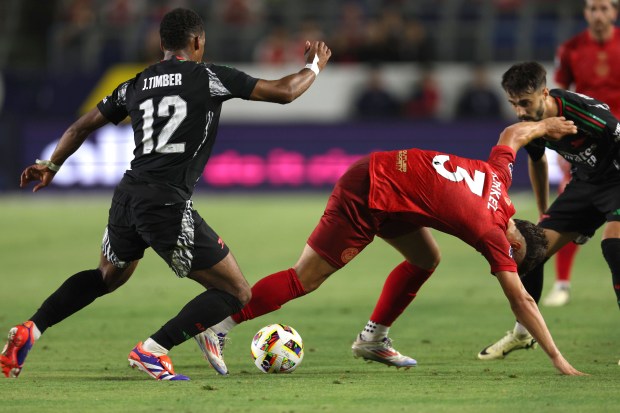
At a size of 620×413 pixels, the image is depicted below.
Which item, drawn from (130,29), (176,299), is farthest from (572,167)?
(130,29)

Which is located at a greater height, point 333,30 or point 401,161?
point 333,30

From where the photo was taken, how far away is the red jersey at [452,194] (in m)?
6.08

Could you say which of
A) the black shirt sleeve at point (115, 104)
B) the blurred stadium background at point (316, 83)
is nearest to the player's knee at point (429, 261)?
the black shirt sleeve at point (115, 104)

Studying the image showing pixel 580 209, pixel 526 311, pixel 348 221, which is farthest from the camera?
pixel 580 209

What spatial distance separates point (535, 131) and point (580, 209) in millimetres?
1200

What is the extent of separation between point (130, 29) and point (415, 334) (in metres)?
15.7

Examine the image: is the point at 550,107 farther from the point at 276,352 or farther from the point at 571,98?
the point at 276,352

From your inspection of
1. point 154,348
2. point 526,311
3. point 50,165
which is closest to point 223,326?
point 154,348

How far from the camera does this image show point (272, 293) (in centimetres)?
654

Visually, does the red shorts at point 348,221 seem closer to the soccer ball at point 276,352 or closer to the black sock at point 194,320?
the soccer ball at point 276,352

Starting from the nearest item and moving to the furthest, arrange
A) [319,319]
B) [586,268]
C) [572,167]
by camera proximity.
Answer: [572,167] < [319,319] < [586,268]

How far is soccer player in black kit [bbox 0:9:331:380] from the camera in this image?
239 inches

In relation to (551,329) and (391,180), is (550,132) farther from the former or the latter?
(551,329)

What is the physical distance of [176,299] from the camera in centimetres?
1012
